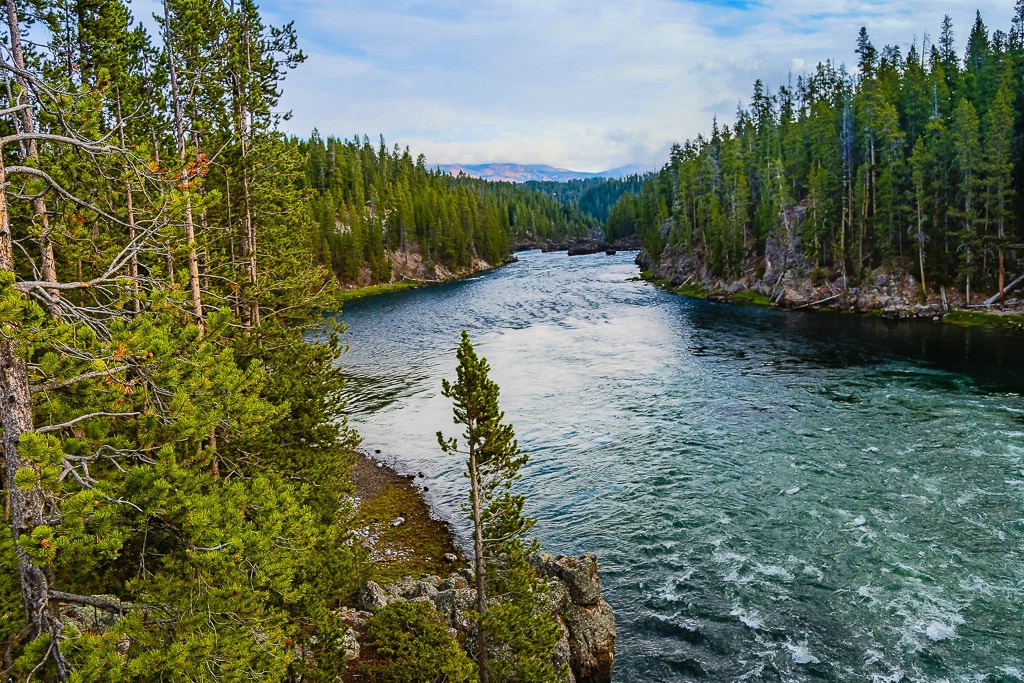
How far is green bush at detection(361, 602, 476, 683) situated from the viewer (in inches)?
596

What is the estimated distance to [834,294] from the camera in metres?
77.8

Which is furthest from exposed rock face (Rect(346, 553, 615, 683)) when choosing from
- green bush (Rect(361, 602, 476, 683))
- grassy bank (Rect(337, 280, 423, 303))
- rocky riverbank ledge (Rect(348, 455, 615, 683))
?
grassy bank (Rect(337, 280, 423, 303))

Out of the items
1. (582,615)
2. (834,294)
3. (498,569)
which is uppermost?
(834,294)

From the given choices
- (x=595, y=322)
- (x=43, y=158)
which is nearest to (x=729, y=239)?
(x=595, y=322)

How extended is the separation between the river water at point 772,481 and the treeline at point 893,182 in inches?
528

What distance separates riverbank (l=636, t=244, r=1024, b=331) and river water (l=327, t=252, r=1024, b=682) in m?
4.74

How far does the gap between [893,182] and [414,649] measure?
83688mm

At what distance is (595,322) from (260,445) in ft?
194

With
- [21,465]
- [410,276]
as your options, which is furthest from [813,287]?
[410,276]

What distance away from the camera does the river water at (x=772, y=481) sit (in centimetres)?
2022

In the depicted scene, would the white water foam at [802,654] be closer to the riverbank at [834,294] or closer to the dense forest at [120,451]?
the dense forest at [120,451]

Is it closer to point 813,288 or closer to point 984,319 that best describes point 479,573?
point 984,319

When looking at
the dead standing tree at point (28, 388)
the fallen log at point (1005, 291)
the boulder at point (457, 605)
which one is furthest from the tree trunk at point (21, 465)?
the fallen log at point (1005, 291)

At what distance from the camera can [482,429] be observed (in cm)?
1667
